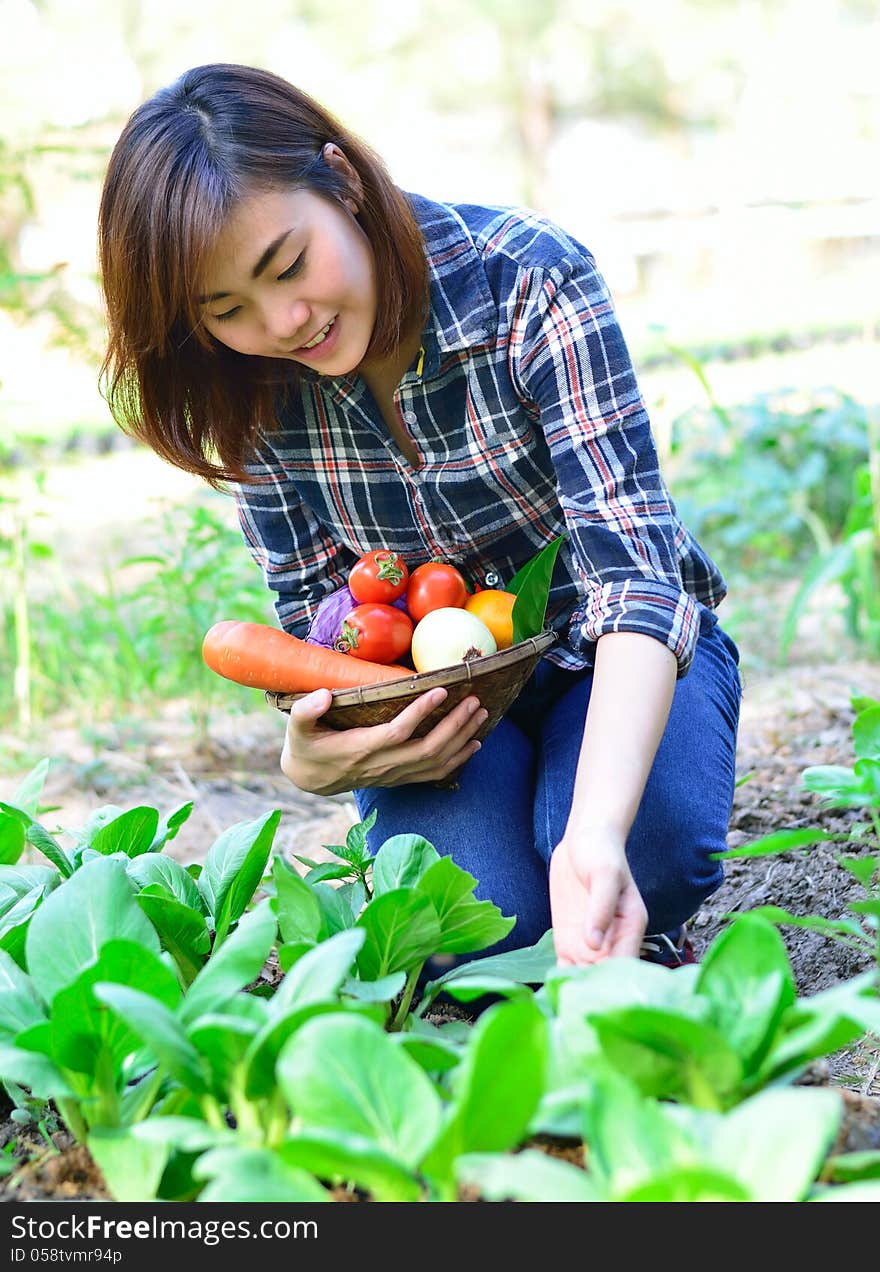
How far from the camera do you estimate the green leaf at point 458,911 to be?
1.36 meters

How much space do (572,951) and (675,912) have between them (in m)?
0.65

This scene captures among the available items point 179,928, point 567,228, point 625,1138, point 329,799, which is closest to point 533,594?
point 179,928

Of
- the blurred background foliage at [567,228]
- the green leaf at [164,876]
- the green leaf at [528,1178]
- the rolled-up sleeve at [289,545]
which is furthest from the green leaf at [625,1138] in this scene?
the blurred background foliage at [567,228]

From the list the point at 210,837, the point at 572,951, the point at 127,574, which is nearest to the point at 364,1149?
the point at 572,951

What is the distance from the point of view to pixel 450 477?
2.00 m

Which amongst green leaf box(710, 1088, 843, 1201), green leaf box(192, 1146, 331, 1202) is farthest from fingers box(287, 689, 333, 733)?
green leaf box(710, 1088, 843, 1201)

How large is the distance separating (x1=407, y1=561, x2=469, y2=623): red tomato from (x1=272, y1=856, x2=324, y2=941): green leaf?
0.61 metres

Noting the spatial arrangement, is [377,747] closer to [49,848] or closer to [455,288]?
[49,848]

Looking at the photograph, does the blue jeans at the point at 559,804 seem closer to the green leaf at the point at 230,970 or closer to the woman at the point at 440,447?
the woman at the point at 440,447

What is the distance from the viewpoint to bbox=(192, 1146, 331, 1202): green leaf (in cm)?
91

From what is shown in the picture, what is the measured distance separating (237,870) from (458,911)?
0.96 feet

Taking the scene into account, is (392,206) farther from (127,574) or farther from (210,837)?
(127,574)

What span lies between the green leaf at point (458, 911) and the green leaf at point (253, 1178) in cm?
41

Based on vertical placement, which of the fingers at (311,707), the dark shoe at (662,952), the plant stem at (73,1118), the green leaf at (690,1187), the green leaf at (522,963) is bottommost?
the dark shoe at (662,952)
